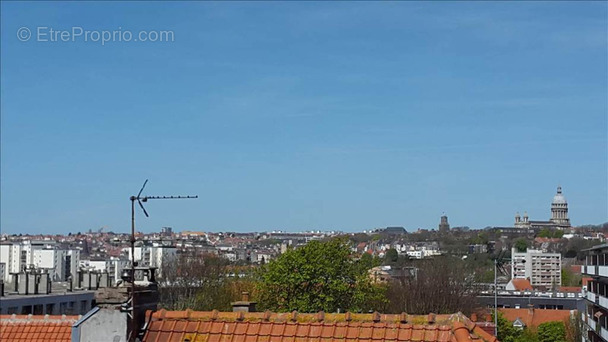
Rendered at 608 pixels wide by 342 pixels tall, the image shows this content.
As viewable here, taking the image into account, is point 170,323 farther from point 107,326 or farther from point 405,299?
point 405,299

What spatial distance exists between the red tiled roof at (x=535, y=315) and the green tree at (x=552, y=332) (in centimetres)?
673

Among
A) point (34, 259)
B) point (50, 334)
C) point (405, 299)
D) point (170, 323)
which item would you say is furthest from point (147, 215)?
point (34, 259)

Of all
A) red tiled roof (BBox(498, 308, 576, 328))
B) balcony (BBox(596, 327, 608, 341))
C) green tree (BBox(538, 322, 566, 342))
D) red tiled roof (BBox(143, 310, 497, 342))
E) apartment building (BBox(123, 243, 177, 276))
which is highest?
apartment building (BBox(123, 243, 177, 276))

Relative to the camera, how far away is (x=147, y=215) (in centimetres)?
1289

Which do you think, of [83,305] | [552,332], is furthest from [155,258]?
[552,332]

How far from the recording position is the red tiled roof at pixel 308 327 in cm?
1221

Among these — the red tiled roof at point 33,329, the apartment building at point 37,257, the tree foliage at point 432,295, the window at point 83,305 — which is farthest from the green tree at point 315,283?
the apartment building at point 37,257

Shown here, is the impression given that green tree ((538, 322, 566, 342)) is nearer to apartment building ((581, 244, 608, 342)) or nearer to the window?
apartment building ((581, 244, 608, 342))

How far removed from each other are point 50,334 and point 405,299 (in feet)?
138

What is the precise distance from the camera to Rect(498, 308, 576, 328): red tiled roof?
87250mm

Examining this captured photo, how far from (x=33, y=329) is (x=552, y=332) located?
6432 centimetres

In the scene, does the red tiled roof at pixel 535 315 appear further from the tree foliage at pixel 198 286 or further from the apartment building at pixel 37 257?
the apartment building at pixel 37 257

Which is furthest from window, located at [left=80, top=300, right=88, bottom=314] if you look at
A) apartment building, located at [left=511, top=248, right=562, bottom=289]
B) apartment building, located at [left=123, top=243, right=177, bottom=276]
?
apartment building, located at [left=511, top=248, right=562, bottom=289]

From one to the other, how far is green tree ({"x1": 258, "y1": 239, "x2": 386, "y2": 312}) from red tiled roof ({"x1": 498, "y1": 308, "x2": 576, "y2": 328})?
44.3 meters
